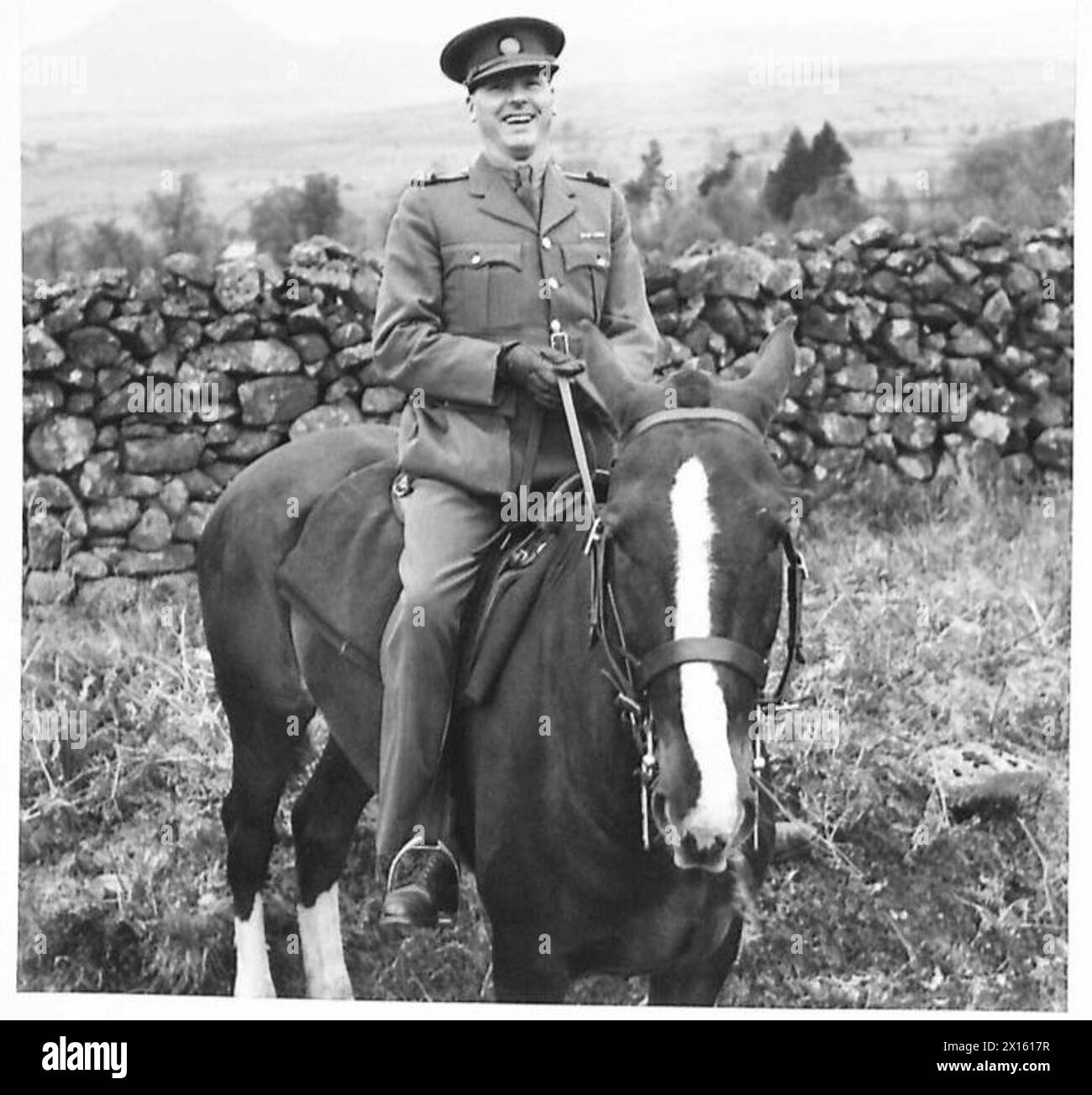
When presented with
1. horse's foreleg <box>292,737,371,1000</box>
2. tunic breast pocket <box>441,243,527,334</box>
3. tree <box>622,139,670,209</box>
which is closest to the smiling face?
tunic breast pocket <box>441,243,527,334</box>

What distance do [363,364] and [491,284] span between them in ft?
3.58

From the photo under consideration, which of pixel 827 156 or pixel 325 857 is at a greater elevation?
pixel 827 156

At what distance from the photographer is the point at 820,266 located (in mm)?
5453

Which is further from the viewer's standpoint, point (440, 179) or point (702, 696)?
point (440, 179)

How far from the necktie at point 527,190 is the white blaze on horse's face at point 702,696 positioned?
116 cm

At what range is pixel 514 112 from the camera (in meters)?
4.47

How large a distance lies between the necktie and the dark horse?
2.27ft

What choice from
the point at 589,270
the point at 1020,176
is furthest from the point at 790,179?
the point at 589,270

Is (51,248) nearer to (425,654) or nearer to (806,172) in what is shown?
(425,654)

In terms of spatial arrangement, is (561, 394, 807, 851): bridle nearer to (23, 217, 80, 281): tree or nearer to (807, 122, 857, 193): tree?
(807, 122, 857, 193): tree
